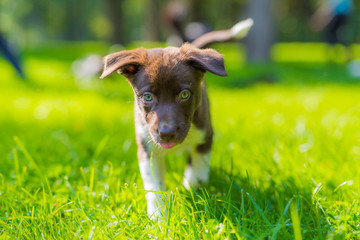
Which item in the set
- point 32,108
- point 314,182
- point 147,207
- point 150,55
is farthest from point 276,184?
point 32,108

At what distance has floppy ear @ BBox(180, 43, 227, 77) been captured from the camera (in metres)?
2.47

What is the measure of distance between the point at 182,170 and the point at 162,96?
1274 millimetres

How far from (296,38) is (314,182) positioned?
138 feet

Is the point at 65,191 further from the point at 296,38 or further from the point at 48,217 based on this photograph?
the point at 296,38

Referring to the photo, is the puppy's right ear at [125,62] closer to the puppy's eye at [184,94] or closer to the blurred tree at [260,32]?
the puppy's eye at [184,94]

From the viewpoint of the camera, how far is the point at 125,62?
2607 millimetres

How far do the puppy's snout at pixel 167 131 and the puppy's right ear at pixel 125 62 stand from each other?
52cm

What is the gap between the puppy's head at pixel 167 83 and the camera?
257 centimetres

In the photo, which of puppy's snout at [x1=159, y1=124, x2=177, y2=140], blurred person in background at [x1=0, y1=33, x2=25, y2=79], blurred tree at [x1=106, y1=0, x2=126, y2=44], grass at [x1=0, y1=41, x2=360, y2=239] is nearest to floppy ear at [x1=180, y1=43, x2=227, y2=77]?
puppy's snout at [x1=159, y1=124, x2=177, y2=140]

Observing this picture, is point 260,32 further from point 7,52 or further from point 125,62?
point 125,62

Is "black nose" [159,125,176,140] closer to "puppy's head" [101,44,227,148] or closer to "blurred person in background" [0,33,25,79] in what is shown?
"puppy's head" [101,44,227,148]

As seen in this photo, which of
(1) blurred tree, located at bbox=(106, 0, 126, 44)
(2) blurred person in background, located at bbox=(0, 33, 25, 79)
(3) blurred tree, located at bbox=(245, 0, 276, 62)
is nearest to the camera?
(2) blurred person in background, located at bbox=(0, 33, 25, 79)

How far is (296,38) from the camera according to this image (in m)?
41.9

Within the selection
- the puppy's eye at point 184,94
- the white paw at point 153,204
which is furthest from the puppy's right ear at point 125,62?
the white paw at point 153,204
